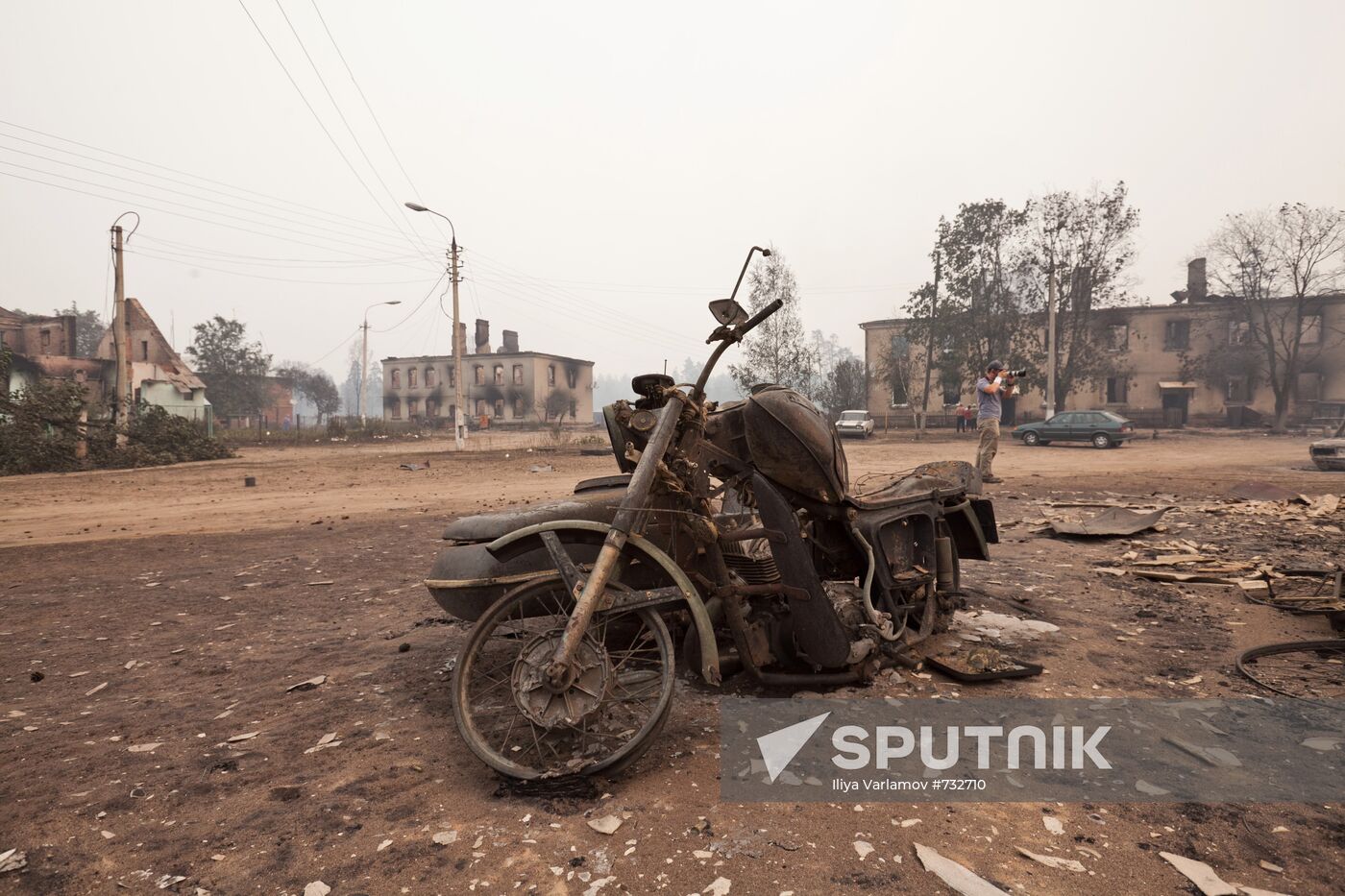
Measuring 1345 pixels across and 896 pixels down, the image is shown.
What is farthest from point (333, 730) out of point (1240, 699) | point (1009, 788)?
point (1240, 699)

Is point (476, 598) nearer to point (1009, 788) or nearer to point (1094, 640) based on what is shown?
point (1009, 788)

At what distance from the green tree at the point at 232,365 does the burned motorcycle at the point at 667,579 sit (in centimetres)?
5499

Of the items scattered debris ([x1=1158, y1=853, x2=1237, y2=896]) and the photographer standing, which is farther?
the photographer standing

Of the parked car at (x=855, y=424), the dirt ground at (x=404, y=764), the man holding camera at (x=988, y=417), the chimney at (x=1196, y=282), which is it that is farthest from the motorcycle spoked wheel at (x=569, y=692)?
the chimney at (x=1196, y=282)

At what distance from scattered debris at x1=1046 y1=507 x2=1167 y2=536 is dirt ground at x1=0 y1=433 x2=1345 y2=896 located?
0.47m

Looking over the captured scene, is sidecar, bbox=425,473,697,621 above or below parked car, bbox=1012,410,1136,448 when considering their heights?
below

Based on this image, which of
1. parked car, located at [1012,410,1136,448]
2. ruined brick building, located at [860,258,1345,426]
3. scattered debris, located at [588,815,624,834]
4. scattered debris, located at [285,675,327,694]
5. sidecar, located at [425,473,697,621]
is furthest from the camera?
ruined brick building, located at [860,258,1345,426]

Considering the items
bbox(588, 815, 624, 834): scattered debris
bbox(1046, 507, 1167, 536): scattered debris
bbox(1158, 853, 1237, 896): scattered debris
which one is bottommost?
bbox(588, 815, 624, 834): scattered debris

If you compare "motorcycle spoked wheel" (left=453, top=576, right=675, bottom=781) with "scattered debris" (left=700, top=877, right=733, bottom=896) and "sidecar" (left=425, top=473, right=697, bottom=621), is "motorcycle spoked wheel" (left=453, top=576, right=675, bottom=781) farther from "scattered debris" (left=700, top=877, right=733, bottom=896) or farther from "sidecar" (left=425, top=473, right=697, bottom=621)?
"scattered debris" (left=700, top=877, right=733, bottom=896)

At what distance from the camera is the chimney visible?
132 ft

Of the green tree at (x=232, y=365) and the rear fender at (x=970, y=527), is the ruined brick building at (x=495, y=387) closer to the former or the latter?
the green tree at (x=232, y=365)

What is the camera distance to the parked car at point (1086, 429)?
25.0 meters

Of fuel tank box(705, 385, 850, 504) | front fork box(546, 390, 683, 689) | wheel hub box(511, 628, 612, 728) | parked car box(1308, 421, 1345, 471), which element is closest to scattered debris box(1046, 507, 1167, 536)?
fuel tank box(705, 385, 850, 504)

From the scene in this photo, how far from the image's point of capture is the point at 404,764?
2916mm
